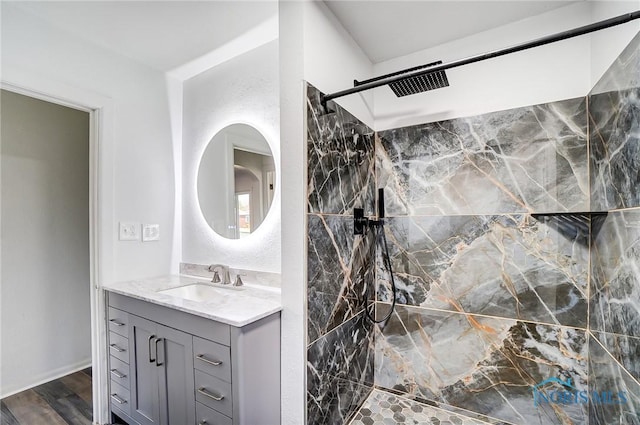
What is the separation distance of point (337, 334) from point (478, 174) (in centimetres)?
127

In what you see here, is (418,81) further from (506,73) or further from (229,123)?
(229,123)

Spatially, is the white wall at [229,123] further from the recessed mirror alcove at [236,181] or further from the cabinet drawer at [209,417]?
the cabinet drawer at [209,417]

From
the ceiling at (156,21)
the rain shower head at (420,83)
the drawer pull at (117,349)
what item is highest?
the ceiling at (156,21)

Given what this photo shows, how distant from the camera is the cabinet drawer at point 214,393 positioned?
1.31 meters

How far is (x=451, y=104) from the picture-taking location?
1.85m

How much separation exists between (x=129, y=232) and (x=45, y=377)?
150 cm

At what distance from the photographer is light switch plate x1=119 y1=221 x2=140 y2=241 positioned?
6.70 ft

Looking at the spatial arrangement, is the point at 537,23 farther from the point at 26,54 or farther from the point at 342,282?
the point at 26,54

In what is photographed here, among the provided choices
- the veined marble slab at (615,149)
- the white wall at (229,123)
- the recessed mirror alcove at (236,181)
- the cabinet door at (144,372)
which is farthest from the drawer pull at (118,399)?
the veined marble slab at (615,149)

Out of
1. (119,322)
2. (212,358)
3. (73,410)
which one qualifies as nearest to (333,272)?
(212,358)

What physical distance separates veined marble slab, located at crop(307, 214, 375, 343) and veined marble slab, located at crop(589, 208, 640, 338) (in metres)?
1.18

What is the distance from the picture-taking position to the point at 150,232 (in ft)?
7.31

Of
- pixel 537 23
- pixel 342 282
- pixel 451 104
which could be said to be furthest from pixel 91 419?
pixel 537 23

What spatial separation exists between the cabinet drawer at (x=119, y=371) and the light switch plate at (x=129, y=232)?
2.60 feet
